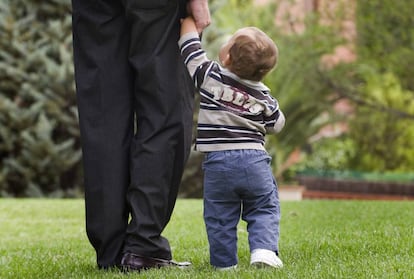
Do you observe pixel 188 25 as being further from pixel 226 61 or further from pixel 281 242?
pixel 281 242

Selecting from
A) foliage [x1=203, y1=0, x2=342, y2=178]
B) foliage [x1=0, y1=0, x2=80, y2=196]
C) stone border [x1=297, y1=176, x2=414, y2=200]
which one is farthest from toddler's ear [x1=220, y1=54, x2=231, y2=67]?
stone border [x1=297, y1=176, x2=414, y2=200]

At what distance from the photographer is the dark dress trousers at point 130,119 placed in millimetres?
3355

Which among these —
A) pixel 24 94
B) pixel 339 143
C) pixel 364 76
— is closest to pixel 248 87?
pixel 24 94

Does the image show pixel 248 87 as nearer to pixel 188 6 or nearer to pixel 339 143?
pixel 188 6

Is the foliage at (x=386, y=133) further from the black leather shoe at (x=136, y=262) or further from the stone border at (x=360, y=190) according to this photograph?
the black leather shoe at (x=136, y=262)

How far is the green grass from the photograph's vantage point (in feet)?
10.3

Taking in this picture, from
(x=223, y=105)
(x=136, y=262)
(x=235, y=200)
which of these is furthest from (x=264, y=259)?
(x=223, y=105)

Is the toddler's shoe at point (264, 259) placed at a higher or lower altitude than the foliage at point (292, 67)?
higher

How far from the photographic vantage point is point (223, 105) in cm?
333

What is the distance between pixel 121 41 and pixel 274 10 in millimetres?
14213

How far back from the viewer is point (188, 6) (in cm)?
341

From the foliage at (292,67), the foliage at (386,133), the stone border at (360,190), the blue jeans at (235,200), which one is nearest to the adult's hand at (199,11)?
the blue jeans at (235,200)

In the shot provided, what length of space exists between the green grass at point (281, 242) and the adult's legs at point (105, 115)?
21cm

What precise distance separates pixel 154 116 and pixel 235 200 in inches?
17.7
